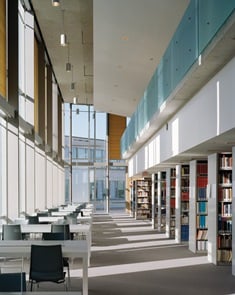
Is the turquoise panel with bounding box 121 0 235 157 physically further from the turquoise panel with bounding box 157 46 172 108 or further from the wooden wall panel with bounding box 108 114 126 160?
the wooden wall panel with bounding box 108 114 126 160

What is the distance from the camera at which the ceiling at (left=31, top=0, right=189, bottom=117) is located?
412 inches

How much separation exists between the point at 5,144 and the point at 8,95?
116 cm

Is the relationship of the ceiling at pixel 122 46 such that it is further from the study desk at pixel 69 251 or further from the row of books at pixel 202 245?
the study desk at pixel 69 251

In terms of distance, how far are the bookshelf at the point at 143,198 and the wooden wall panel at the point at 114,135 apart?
5.46 metres

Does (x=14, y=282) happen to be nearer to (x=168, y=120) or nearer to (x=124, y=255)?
(x=124, y=255)

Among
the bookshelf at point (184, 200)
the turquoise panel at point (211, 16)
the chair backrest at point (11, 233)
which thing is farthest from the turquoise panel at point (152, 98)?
the turquoise panel at point (211, 16)

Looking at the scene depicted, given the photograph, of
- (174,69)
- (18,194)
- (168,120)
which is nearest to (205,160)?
(168,120)

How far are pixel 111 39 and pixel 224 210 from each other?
5395mm

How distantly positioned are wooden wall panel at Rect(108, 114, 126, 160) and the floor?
14.7m

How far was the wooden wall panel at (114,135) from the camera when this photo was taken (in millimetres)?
27469

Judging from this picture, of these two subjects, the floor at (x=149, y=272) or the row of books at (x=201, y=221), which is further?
the row of books at (x=201, y=221)

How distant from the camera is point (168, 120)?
1106 centimetres

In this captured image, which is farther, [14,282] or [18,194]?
[18,194]

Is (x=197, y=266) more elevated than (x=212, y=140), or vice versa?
(x=212, y=140)
